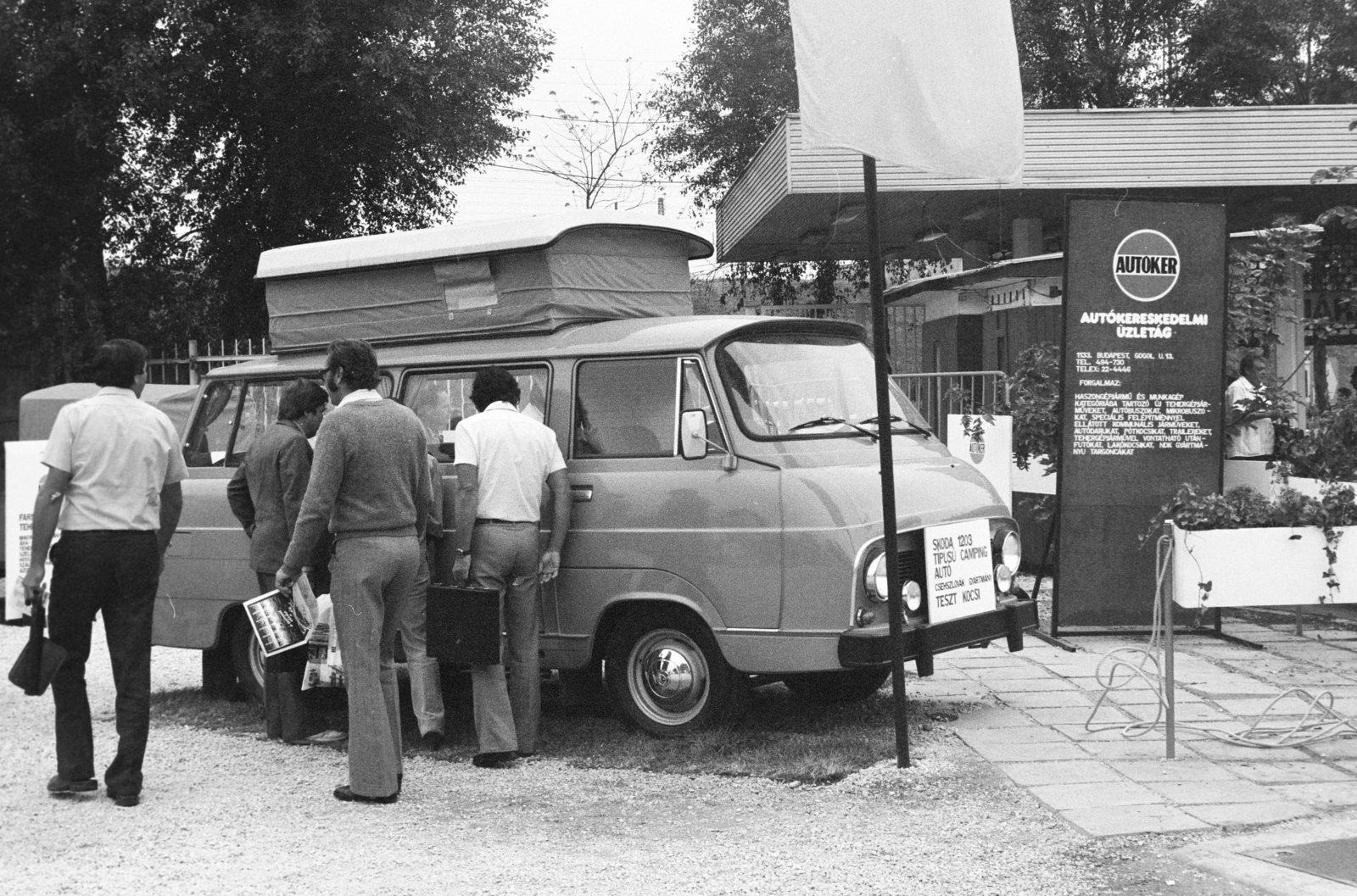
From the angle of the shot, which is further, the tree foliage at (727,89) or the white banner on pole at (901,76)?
the tree foliage at (727,89)

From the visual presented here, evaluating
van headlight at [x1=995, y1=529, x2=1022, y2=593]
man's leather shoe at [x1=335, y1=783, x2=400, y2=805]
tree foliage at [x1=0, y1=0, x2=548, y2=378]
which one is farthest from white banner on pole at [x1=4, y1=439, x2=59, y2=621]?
tree foliage at [x1=0, y1=0, x2=548, y2=378]

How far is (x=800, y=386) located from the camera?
730 centimetres

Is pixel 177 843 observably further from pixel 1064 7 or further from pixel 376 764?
pixel 1064 7

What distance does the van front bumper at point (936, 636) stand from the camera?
646cm

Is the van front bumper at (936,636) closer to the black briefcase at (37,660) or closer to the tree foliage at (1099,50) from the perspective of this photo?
the black briefcase at (37,660)

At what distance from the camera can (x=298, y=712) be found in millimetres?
7496

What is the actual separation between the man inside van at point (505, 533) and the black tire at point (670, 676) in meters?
0.47

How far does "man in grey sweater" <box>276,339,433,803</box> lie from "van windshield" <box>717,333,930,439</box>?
1.72 metres

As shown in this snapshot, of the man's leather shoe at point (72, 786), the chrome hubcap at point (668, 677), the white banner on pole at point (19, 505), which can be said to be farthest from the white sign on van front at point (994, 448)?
the man's leather shoe at point (72, 786)

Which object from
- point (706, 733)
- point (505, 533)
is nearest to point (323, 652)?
point (505, 533)

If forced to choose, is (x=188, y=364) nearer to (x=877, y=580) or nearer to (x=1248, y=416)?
Result: (x=1248, y=416)

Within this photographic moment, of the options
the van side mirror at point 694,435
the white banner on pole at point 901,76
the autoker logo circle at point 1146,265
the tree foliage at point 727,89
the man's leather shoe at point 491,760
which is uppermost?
the tree foliage at point 727,89

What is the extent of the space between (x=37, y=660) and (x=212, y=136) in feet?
67.9

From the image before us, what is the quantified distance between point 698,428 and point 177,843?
288cm
